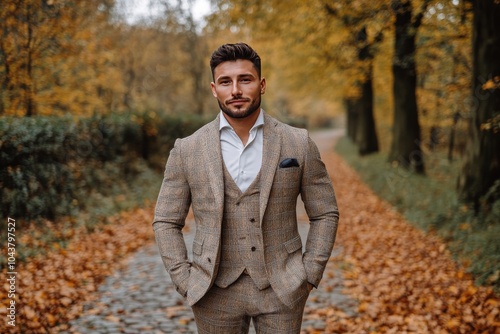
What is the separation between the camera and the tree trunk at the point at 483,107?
745cm

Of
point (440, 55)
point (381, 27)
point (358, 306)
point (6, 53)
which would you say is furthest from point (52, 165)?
point (440, 55)

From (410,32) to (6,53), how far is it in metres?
8.74

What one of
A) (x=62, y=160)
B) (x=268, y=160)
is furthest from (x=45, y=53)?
(x=268, y=160)

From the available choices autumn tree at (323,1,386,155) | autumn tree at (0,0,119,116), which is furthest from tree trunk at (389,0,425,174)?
autumn tree at (0,0,119,116)

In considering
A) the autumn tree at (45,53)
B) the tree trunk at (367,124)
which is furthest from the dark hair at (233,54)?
the tree trunk at (367,124)

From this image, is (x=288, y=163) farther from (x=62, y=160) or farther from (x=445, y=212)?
(x=62, y=160)

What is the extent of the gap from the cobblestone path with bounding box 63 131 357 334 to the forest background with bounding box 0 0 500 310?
1707mm

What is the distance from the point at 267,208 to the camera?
7.67ft

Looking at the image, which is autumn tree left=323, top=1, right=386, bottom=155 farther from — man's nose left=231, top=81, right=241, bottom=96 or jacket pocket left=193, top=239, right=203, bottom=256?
jacket pocket left=193, top=239, right=203, bottom=256

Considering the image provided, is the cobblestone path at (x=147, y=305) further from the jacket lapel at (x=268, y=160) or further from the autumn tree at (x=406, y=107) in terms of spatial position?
the autumn tree at (x=406, y=107)

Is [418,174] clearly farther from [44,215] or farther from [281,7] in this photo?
[44,215]

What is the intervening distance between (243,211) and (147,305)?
3.50 metres

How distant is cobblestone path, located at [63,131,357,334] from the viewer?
4.73 metres

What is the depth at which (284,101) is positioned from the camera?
52156 millimetres
